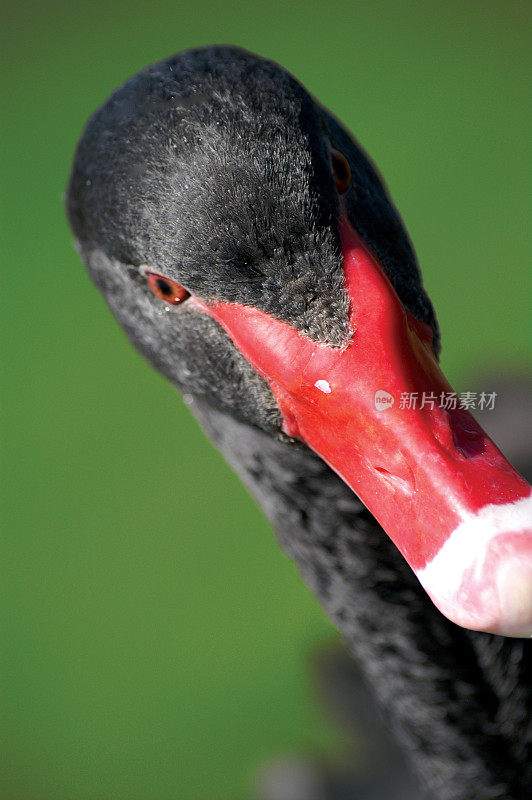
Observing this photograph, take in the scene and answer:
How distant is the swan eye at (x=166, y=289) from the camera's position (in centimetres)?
96

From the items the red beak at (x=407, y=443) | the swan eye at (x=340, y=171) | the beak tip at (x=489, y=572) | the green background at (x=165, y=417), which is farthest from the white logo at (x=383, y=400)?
the green background at (x=165, y=417)

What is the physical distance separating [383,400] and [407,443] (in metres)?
0.05

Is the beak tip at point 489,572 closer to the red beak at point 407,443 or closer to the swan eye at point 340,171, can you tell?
the red beak at point 407,443

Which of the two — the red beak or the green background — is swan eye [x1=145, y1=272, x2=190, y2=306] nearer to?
the red beak

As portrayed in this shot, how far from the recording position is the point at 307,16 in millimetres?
3812

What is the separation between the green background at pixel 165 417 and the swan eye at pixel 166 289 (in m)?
1.55

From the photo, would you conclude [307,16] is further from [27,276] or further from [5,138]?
[27,276]

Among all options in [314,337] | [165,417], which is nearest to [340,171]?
[314,337]

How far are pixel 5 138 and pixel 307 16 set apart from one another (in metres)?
1.59

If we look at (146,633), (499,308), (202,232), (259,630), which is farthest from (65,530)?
(202,232)

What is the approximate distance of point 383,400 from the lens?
82 cm

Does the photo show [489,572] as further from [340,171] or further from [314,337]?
[340,171]

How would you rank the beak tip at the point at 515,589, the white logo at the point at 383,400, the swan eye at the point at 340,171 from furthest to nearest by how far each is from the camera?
the swan eye at the point at 340,171, the white logo at the point at 383,400, the beak tip at the point at 515,589

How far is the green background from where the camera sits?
2344 millimetres
